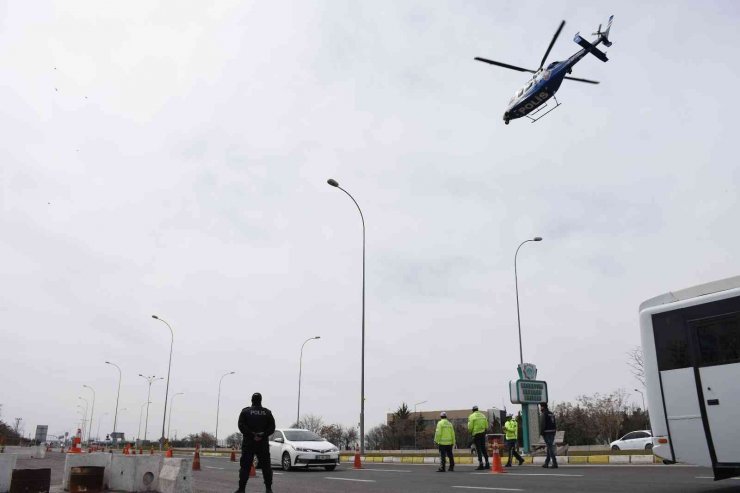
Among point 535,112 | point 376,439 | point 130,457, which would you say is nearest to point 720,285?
point 130,457

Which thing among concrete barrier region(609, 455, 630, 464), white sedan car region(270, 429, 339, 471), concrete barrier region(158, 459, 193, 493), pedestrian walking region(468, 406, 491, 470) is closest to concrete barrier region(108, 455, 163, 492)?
concrete barrier region(158, 459, 193, 493)

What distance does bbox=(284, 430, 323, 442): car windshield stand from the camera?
1823 centimetres

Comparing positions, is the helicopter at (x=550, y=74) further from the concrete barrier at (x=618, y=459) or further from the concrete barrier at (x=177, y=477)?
the concrete barrier at (x=177, y=477)

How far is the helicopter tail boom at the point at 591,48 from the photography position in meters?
31.2

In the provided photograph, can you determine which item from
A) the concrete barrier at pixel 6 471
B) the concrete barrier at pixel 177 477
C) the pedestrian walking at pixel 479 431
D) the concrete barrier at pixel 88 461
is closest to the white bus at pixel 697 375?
the concrete barrier at pixel 177 477

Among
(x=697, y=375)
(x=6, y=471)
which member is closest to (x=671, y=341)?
(x=697, y=375)

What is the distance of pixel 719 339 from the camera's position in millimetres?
7961

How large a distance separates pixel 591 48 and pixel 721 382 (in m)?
27.4

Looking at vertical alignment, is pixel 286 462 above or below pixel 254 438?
below

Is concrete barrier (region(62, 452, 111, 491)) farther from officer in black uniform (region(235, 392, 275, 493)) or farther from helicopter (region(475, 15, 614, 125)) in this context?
helicopter (region(475, 15, 614, 125))

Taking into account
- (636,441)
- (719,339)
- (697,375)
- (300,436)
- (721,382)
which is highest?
(719,339)

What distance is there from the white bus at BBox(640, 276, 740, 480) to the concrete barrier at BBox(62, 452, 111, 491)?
371 inches

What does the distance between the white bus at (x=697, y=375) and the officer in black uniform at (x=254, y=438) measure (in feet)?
19.9

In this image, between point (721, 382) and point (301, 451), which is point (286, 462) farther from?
point (721, 382)
